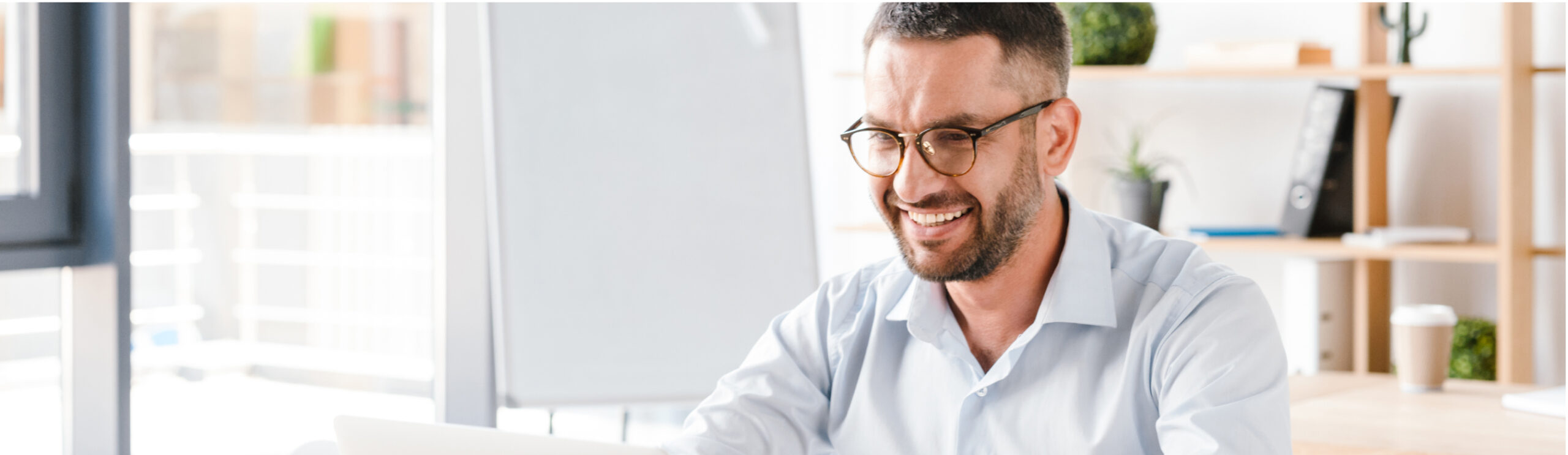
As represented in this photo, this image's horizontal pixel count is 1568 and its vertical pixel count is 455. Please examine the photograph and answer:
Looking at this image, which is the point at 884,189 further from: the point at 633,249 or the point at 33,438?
the point at 33,438

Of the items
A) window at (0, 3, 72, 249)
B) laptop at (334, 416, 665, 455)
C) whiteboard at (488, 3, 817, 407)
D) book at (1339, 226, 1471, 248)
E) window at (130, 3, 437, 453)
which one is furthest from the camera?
window at (130, 3, 437, 453)

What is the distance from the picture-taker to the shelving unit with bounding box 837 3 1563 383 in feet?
7.93

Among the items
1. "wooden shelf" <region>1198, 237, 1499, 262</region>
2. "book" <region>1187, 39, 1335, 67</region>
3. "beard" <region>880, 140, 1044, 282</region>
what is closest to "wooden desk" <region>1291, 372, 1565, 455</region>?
"beard" <region>880, 140, 1044, 282</region>

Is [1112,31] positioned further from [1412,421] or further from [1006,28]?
[1006,28]

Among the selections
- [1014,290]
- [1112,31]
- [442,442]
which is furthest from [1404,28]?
[442,442]

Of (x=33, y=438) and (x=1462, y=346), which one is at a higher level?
(x=1462, y=346)

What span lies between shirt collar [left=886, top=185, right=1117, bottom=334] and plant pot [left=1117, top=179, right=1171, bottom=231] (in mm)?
1514

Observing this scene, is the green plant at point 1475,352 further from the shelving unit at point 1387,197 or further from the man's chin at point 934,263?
the man's chin at point 934,263

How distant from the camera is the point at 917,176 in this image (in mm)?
1204

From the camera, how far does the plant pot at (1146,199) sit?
2.79 m

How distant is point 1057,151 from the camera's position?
1270mm

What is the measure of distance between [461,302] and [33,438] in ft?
5.90

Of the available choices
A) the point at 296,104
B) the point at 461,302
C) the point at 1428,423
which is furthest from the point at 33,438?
the point at 1428,423

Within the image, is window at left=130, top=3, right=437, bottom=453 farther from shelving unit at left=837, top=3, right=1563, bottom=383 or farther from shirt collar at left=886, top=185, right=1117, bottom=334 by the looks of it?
shirt collar at left=886, top=185, right=1117, bottom=334
